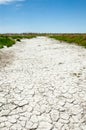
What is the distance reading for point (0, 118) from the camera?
552 centimetres

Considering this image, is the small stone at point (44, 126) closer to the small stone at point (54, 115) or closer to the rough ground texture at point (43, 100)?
the rough ground texture at point (43, 100)

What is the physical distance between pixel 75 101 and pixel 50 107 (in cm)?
98

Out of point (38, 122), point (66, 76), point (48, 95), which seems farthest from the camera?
point (66, 76)

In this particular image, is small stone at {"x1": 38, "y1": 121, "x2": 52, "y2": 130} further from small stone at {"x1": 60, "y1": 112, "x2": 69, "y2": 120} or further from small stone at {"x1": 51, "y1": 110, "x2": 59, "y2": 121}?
small stone at {"x1": 60, "y1": 112, "x2": 69, "y2": 120}

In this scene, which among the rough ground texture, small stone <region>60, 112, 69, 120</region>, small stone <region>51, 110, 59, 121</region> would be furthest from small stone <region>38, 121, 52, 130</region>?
small stone <region>60, 112, 69, 120</region>

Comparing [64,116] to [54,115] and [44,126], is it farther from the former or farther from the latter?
[44,126]

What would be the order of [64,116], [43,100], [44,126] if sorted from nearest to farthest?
[44,126]
[64,116]
[43,100]

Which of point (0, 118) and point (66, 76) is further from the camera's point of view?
point (66, 76)

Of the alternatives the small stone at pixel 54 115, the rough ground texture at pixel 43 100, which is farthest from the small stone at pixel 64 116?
the small stone at pixel 54 115

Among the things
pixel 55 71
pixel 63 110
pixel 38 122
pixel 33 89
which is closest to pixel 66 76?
pixel 55 71

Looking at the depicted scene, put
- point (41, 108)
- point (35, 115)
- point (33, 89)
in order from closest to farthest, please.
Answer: point (35, 115), point (41, 108), point (33, 89)

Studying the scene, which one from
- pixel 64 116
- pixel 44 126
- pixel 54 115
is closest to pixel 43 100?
pixel 54 115

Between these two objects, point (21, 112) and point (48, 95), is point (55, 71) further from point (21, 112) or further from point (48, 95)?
point (21, 112)

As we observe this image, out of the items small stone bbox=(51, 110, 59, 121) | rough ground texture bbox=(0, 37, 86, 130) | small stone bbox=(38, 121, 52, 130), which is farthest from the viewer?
small stone bbox=(51, 110, 59, 121)
